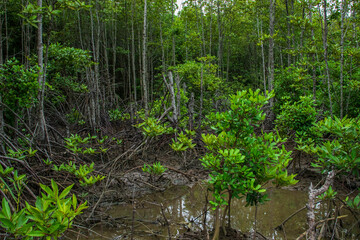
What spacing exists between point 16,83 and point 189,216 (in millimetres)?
3147

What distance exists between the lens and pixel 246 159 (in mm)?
2469

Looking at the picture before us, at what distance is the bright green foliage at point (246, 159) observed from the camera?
2.28m

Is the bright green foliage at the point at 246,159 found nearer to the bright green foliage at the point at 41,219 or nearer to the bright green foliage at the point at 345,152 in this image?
the bright green foliage at the point at 345,152

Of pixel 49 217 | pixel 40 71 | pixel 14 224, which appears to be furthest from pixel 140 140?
pixel 14 224

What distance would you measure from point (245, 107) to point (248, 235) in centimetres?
167

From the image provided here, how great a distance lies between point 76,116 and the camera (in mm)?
7910

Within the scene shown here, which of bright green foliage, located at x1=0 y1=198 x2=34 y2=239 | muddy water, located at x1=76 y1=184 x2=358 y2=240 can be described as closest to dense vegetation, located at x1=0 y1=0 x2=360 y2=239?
bright green foliage, located at x1=0 y1=198 x2=34 y2=239

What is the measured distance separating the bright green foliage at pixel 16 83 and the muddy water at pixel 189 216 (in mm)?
2168

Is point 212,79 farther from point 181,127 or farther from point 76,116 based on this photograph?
point 76,116

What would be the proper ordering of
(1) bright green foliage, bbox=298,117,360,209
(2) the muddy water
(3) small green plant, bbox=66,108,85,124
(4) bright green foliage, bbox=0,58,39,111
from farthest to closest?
(3) small green plant, bbox=66,108,85,124 → (4) bright green foliage, bbox=0,58,39,111 → (2) the muddy water → (1) bright green foliage, bbox=298,117,360,209

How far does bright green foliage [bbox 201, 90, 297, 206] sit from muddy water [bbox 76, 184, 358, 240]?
0.84m

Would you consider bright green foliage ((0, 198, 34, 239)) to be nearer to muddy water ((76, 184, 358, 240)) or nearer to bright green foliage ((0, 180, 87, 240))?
bright green foliage ((0, 180, 87, 240))

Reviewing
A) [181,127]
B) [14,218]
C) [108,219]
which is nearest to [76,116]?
[181,127]

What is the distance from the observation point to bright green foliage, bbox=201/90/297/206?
228 centimetres
